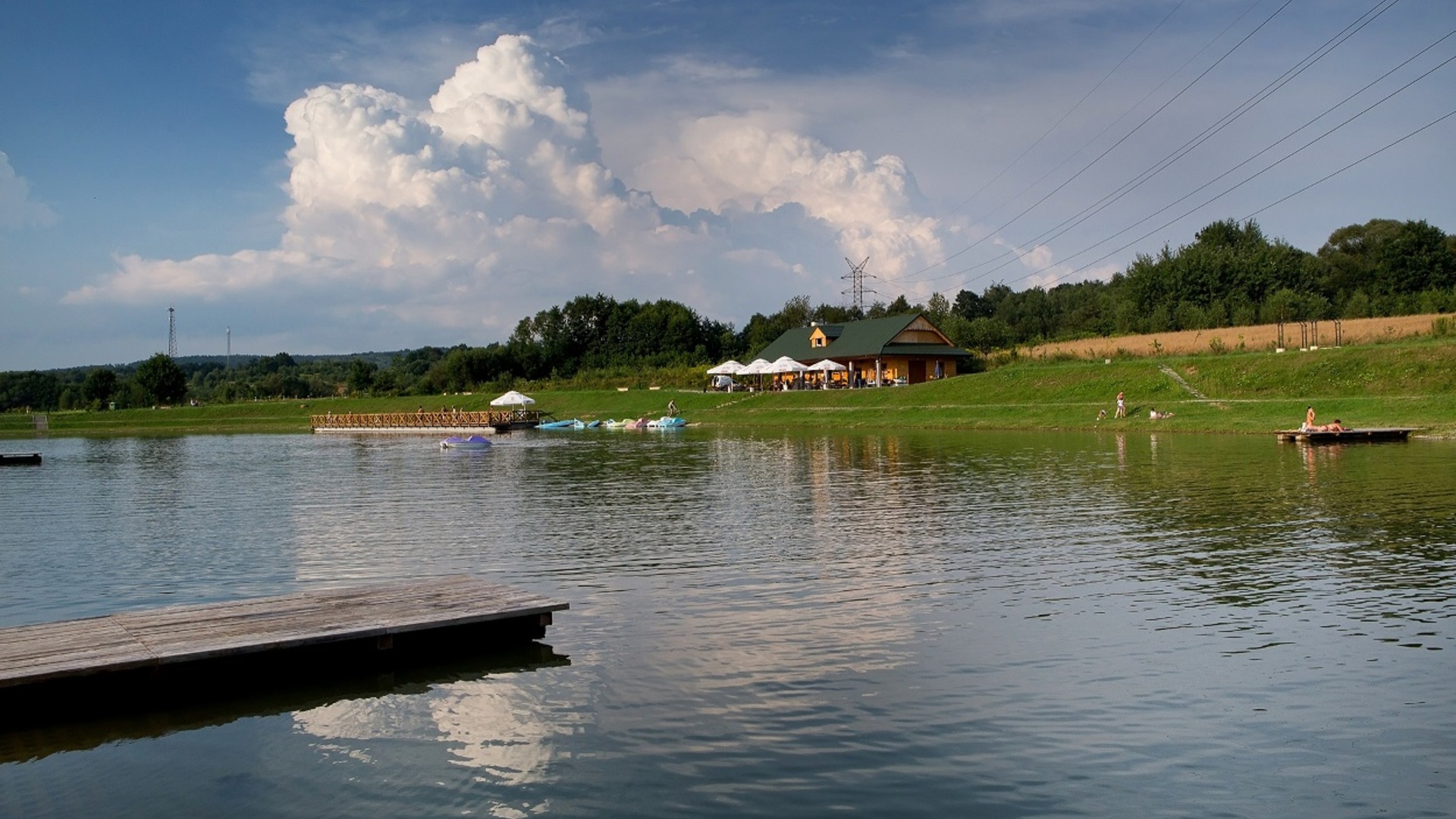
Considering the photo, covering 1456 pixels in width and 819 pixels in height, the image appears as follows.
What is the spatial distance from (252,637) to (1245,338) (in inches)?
2942

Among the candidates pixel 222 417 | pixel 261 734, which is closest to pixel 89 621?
pixel 261 734

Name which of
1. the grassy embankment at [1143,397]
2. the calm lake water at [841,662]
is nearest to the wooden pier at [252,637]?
the calm lake water at [841,662]

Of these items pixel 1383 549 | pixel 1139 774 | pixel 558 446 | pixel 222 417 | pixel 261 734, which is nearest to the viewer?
pixel 1139 774

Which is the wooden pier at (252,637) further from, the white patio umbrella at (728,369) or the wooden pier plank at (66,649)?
the white patio umbrella at (728,369)

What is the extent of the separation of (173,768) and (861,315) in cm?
12538

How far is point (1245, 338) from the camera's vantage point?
74.9m

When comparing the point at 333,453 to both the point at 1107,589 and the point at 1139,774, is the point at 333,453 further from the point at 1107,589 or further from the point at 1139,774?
the point at 1139,774

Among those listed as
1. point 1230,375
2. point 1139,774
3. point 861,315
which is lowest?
point 1139,774

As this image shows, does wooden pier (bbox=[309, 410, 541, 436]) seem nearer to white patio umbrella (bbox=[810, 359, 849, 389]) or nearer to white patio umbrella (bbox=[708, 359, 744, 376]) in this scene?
white patio umbrella (bbox=[708, 359, 744, 376])

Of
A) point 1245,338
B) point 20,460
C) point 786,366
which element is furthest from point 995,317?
point 20,460

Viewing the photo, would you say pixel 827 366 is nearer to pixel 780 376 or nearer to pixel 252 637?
pixel 780 376

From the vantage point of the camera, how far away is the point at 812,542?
75.0 feet

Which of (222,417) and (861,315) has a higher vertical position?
(861,315)

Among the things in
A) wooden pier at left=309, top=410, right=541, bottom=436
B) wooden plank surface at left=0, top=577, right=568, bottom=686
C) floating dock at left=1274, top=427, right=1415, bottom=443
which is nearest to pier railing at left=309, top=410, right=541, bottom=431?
wooden pier at left=309, top=410, right=541, bottom=436
